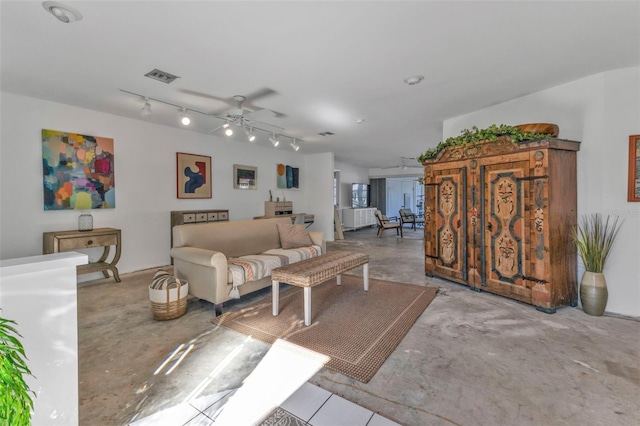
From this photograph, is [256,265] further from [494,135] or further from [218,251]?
[494,135]

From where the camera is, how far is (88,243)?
148 inches

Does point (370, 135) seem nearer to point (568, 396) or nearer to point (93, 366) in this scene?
point (568, 396)

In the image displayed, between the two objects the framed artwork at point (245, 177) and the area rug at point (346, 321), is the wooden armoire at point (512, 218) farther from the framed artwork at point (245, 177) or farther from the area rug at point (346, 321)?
the framed artwork at point (245, 177)

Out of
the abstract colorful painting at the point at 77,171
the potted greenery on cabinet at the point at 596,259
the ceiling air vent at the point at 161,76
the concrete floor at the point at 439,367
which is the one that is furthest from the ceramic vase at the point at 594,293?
the abstract colorful painting at the point at 77,171

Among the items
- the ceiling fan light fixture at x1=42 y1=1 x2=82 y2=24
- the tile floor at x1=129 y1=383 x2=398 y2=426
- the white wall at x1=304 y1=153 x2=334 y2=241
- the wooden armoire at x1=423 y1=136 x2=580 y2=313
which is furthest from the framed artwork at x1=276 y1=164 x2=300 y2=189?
the tile floor at x1=129 y1=383 x2=398 y2=426


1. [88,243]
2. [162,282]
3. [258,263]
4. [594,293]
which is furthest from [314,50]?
[88,243]

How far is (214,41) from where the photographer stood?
2.38 meters

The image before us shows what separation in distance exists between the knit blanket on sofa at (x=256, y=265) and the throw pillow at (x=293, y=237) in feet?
0.72

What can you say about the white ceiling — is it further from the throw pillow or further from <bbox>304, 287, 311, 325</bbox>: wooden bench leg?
<bbox>304, 287, 311, 325</bbox>: wooden bench leg

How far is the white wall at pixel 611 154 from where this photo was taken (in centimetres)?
288

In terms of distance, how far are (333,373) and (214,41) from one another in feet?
9.31

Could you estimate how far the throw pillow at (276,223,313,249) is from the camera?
4.24m

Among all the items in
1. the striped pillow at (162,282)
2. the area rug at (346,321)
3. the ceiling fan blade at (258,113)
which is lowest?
the area rug at (346,321)

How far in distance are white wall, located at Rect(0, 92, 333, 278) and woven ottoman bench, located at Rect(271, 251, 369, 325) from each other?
322 cm
